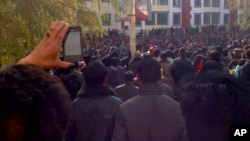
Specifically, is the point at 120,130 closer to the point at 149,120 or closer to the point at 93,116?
the point at 149,120

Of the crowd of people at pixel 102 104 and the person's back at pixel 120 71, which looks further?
the person's back at pixel 120 71

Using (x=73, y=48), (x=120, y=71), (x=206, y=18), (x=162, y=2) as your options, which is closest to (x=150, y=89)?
(x=73, y=48)

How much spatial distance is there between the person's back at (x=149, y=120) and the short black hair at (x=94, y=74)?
0.76 m

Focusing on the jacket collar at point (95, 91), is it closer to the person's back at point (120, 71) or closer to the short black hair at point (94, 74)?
the short black hair at point (94, 74)

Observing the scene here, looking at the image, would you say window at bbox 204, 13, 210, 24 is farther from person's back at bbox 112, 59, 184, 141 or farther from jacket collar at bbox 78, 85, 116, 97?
person's back at bbox 112, 59, 184, 141

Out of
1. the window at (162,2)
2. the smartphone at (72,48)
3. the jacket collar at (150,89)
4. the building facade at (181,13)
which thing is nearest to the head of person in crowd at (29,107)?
the smartphone at (72,48)

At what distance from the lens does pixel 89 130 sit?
3.92 m

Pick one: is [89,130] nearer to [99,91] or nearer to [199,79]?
[99,91]

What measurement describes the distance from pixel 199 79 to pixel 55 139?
Result: 1278 millimetres

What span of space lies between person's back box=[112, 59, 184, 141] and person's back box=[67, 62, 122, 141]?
19.0 inches

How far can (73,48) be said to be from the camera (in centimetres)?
266

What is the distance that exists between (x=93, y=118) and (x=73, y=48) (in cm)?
139

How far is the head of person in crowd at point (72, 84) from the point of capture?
482 cm

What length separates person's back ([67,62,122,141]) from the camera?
154 inches
